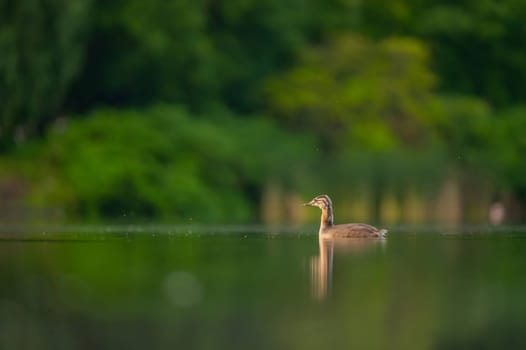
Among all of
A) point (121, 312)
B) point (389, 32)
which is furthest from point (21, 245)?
point (389, 32)

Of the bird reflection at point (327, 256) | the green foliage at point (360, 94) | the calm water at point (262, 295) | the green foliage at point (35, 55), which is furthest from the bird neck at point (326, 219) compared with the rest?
the green foliage at point (360, 94)

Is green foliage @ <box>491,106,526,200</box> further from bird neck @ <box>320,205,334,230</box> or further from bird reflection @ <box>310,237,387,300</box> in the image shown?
bird reflection @ <box>310,237,387,300</box>

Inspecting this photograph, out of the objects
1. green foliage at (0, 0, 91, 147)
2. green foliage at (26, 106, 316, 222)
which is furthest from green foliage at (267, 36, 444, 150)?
green foliage at (0, 0, 91, 147)

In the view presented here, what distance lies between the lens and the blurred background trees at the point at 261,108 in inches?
1914

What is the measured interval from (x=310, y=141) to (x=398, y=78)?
222 inches

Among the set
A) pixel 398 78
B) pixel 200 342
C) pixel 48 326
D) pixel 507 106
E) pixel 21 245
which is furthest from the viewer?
pixel 507 106

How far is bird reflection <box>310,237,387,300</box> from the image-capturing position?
19812 millimetres

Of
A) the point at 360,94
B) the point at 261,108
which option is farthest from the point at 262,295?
the point at 261,108

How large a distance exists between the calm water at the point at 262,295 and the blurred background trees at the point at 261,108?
58.0ft

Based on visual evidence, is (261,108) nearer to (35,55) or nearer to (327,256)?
(35,55)

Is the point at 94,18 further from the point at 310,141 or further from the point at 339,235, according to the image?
the point at 339,235

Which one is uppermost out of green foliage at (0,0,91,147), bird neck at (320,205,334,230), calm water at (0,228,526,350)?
green foliage at (0,0,91,147)

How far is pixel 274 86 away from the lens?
5891 cm

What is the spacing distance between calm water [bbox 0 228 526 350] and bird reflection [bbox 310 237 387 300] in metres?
0.03
